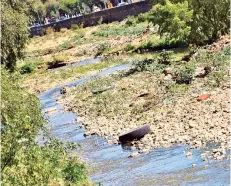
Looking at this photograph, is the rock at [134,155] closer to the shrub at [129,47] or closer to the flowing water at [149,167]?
the flowing water at [149,167]

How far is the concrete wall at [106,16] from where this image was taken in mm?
93125

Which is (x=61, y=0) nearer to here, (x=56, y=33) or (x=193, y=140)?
(x=56, y=33)

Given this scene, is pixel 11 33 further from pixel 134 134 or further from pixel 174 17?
pixel 134 134

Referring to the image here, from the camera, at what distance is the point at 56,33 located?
3784 inches

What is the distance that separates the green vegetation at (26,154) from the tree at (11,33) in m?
15.3

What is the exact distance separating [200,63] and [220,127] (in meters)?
14.5

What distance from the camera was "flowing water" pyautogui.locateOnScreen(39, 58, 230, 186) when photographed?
1917 centimetres

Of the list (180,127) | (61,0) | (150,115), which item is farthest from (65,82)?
(61,0)

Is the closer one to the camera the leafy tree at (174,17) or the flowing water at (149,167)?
the flowing water at (149,167)

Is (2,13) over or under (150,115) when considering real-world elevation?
over

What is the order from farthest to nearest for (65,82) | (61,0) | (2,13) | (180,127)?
(61,0)
(65,82)
(2,13)
(180,127)

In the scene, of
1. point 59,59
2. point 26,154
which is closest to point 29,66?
point 59,59

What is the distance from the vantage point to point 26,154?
14047mm

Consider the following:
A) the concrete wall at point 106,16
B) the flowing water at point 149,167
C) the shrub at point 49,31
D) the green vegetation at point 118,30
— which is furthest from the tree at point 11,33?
the shrub at point 49,31
